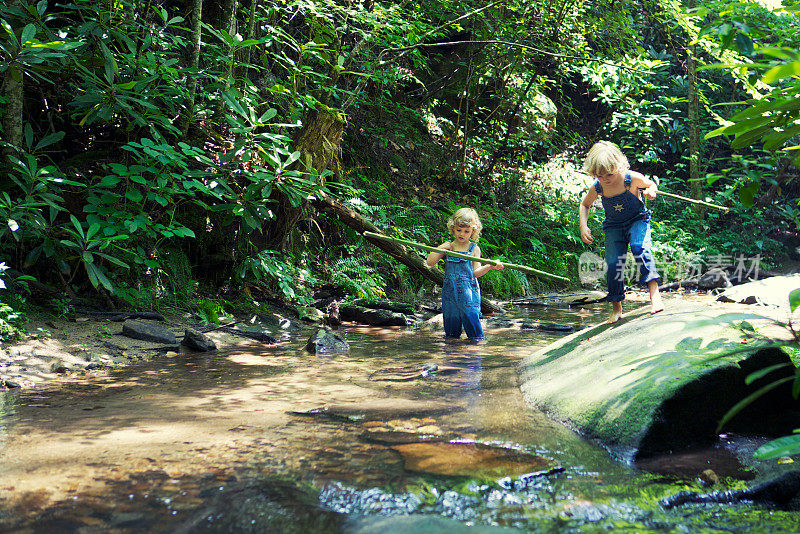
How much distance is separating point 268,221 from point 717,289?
28.7 feet

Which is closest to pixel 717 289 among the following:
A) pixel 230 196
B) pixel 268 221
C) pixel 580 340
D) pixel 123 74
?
pixel 580 340

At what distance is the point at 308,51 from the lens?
20.2 feet

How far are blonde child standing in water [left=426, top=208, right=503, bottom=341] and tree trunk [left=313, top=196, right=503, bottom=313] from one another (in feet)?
5.34

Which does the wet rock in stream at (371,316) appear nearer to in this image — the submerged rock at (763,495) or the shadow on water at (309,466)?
the shadow on water at (309,466)

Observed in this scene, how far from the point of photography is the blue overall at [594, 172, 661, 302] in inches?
190

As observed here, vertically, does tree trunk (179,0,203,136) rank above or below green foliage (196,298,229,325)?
above

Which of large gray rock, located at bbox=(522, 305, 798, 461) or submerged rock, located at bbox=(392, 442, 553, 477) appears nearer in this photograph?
submerged rock, located at bbox=(392, 442, 553, 477)

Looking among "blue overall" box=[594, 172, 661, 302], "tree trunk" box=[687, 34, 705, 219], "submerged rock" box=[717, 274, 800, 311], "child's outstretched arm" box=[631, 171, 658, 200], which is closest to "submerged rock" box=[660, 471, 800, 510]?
"blue overall" box=[594, 172, 661, 302]

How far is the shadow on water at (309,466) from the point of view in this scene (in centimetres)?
180

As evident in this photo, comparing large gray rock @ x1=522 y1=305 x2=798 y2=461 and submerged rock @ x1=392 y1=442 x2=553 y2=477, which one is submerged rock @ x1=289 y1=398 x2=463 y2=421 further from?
large gray rock @ x1=522 y1=305 x2=798 y2=461

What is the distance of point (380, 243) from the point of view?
8.16 meters

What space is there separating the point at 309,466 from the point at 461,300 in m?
3.98

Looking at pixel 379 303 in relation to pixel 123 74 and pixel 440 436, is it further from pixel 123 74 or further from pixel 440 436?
pixel 440 436

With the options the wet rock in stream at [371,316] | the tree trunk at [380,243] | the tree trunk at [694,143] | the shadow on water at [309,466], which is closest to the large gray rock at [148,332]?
the shadow on water at [309,466]
